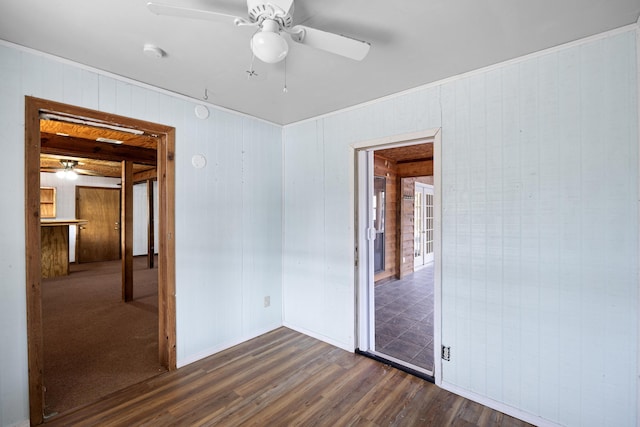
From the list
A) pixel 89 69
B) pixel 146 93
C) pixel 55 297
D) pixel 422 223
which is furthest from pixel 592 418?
pixel 55 297

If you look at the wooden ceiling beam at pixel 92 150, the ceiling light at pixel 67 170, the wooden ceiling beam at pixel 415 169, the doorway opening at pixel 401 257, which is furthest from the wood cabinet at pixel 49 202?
the wooden ceiling beam at pixel 415 169

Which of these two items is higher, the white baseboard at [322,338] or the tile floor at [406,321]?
the white baseboard at [322,338]

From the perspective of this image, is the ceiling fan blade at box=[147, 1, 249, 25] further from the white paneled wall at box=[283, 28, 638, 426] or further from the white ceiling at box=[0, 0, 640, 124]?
the white paneled wall at box=[283, 28, 638, 426]

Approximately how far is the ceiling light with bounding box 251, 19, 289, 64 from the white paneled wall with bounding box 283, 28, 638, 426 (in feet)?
4.91

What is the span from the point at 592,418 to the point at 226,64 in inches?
125

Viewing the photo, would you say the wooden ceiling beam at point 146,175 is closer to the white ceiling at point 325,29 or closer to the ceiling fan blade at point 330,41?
the white ceiling at point 325,29

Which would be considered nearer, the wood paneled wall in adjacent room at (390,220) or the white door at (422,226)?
the wood paneled wall in adjacent room at (390,220)

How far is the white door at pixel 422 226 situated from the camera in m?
6.76

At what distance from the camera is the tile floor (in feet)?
9.16

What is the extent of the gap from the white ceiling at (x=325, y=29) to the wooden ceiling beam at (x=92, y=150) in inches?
102

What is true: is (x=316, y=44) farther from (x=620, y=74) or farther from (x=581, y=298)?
(x=581, y=298)

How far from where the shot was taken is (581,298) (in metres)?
1.70

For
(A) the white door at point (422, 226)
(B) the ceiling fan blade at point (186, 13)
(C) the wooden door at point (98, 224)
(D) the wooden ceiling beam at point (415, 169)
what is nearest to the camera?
(B) the ceiling fan blade at point (186, 13)

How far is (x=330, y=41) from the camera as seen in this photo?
4.33 feet
